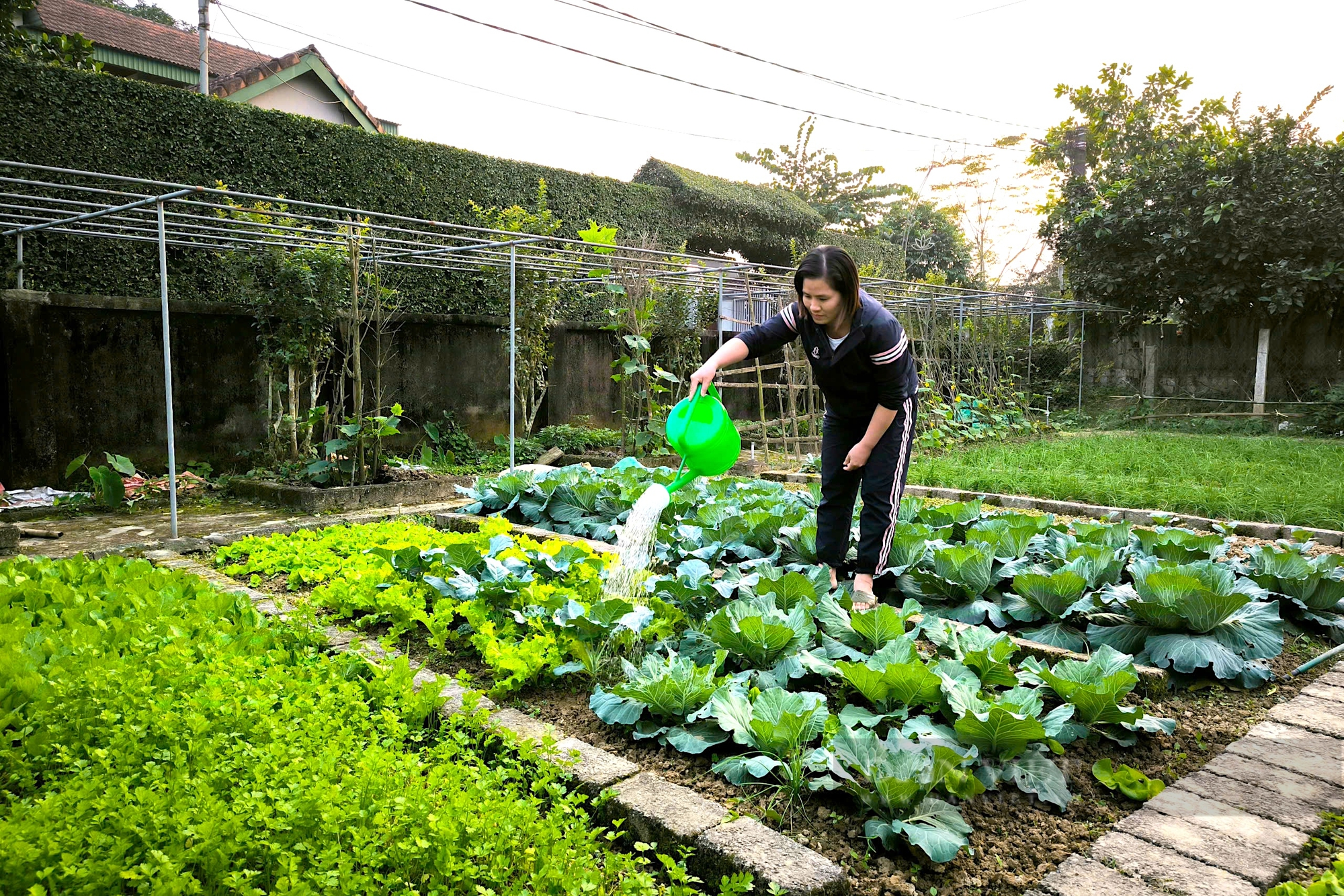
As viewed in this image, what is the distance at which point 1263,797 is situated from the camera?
78.8 inches

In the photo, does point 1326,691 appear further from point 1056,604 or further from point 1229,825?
point 1229,825

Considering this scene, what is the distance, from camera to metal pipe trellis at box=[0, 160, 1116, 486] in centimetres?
529

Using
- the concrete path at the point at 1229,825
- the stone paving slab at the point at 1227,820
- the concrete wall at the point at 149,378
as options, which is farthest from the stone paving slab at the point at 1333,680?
the concrete wall at the point at 149,378

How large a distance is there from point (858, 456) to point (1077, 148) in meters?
17.3

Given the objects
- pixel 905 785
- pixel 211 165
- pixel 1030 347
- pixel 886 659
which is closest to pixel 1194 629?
pixel 886 659

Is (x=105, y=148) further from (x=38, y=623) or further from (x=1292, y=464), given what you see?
(x=1292, y=464)

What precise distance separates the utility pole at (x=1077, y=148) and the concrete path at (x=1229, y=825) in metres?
17.4

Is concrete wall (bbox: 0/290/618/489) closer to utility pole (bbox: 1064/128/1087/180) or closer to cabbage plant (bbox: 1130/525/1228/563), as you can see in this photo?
cabbage plant (bbox: 1130/525/1228/563)

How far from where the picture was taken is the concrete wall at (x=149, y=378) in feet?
21.4

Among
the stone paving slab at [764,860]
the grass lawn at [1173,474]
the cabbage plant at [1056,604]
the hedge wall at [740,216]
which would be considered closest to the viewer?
the stone paving slab at [764,860]

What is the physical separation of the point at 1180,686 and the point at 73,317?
315 inches

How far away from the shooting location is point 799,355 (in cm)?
959

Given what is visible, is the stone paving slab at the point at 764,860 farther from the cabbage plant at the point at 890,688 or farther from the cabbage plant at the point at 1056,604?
the cabbage plant at the point at 1056,604

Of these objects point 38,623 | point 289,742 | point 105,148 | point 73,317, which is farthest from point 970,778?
point 105,148
